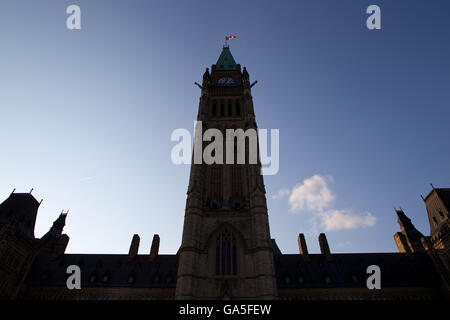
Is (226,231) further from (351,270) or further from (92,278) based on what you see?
(92,278)

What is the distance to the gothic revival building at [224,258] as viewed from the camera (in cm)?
2764

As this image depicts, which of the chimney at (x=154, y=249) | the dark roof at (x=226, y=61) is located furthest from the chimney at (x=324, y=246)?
the dark roof at (x=226, y=61)

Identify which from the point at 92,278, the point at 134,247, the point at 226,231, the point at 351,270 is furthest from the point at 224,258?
the point at 92,278

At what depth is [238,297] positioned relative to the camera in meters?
25.8

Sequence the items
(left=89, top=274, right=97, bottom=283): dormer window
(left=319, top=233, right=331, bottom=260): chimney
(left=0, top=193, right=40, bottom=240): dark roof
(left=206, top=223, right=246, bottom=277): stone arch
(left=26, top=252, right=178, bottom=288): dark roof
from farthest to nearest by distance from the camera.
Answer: (left=319, top=233, right=331, bottom=260): chimney → (left=89, top=274, right=97, bottom=283): dormer window → (left=26, top=252, right=178, bottom=288): dark roof → (left=0, top=193, right=40, bottom=240): dark roof → (left=206, top=223, right=246, bottom=277): stone arch

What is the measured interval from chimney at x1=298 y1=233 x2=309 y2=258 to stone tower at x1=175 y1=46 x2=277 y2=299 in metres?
20.4

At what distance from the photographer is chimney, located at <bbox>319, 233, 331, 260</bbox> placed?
45.7 meters

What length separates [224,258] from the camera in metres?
28.6

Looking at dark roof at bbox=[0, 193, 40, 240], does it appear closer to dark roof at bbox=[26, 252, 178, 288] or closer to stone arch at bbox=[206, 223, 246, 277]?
dark roof at bbox=[26, 252, 178, 288]

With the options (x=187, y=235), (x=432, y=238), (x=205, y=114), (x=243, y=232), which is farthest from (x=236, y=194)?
(x=432, y=238)

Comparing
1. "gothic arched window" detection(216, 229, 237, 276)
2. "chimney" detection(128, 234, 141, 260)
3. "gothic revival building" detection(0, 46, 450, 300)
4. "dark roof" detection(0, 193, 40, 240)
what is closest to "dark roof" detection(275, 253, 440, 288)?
"gothic revival building" detection(0, 46, 450, 300)

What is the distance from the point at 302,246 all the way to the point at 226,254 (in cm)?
2362
